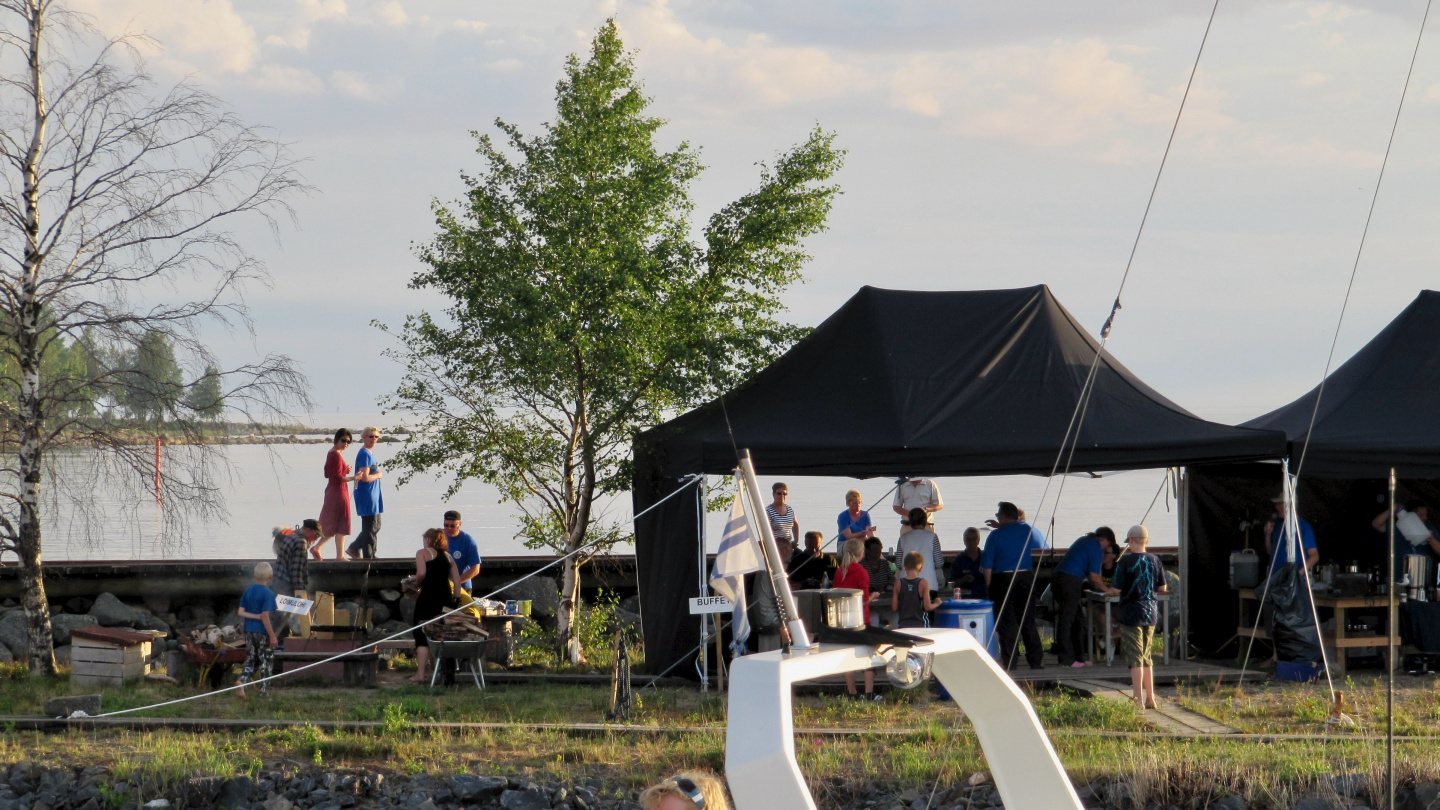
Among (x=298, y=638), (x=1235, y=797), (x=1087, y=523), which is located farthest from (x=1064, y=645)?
(x=1087, y=523)

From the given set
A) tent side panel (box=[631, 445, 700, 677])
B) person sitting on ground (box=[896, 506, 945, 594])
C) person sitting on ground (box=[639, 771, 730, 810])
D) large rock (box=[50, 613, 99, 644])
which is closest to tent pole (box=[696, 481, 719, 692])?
tent side panel (box=[631, 445, 700, 677])

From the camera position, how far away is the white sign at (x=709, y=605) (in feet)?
37.0

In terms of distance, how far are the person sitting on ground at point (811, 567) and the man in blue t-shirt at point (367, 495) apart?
4961 mm

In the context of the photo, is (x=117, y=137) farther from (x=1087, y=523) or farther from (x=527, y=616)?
(x=1087, y=523)

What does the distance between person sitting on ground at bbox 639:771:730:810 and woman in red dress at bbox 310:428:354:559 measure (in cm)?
1250

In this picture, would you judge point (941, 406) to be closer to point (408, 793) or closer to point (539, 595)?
point (408, 793)

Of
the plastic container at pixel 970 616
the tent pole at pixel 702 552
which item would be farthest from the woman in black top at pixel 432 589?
the plastic container at pixel 970 616

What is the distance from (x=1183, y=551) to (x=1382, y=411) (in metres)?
2.63

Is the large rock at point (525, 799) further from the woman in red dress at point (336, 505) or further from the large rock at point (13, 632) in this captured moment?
the large rock at point (13, 632)

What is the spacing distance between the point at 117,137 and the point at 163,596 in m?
6.35

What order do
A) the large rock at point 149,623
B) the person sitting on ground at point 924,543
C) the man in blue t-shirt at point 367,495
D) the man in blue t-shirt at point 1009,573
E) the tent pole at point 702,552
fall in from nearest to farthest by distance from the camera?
the tent pole at point 702,552, the man in blue t-shirt at point 1009,573, the person sitting on ground at point 924,543, the large rock at point 149,623, the man in blue t-shirt at point 367,495

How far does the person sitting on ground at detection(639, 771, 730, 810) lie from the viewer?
12.5 feet

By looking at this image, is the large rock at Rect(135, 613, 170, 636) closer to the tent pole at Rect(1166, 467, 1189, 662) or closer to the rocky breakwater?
the rocky breakwater

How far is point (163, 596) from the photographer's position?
16438mm
